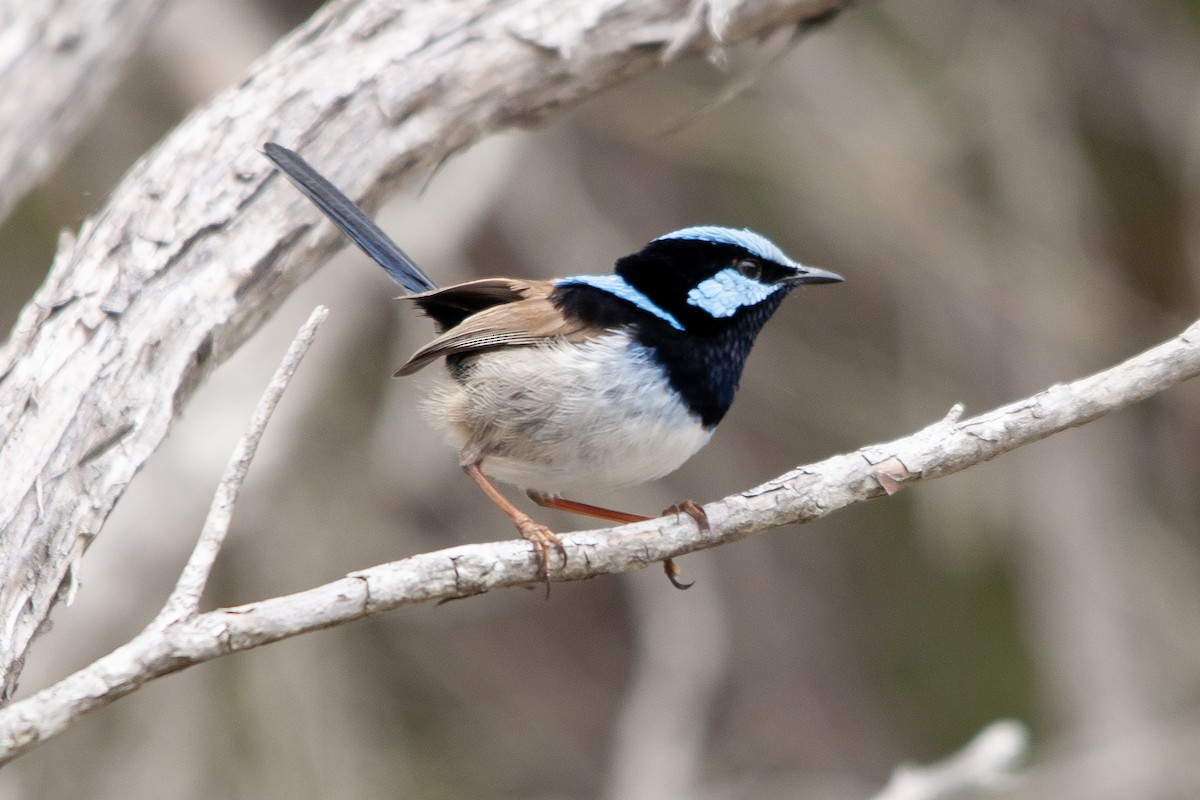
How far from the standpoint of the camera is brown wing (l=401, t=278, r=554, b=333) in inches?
144

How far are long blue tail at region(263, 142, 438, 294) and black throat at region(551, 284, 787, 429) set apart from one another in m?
0.49

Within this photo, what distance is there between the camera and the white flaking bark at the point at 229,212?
2.72 metres

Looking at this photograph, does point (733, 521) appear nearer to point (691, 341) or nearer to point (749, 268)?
point (691, 341)

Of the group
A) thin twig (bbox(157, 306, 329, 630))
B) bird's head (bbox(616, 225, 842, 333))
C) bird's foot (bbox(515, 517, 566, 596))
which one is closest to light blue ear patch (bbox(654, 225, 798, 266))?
bird's head (bbox(616, 225, 842, 333))

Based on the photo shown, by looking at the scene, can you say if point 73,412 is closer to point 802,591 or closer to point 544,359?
point 544,359

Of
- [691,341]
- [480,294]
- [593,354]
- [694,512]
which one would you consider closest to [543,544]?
[694,512]

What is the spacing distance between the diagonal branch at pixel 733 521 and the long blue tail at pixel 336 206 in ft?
3.43

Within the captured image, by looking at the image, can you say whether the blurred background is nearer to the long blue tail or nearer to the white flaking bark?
the long blue tail

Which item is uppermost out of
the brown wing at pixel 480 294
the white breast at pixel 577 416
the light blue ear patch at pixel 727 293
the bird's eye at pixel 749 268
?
the brown wing at pixel 480 294

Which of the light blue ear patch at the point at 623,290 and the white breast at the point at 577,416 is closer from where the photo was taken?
the white breast at the point at 577,416

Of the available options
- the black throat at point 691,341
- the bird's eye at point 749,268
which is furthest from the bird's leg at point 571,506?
the bird's eye at point 749,268

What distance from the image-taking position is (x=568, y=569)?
8.75 feet

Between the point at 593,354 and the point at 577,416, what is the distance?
170 mm

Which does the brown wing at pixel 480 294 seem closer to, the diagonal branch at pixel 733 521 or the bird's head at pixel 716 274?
the bird's head at pixel 716 274
